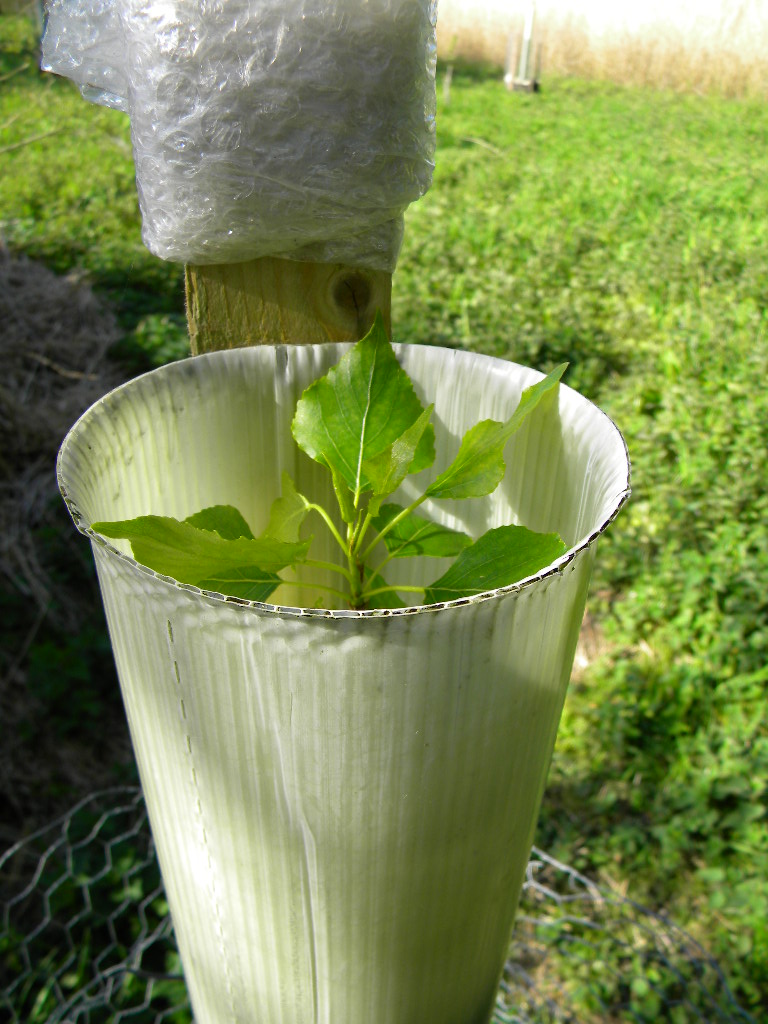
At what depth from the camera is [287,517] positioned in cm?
61

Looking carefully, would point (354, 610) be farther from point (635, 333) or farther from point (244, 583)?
point (635, 333)

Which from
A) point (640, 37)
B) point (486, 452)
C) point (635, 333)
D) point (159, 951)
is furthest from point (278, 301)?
point (640, 37)

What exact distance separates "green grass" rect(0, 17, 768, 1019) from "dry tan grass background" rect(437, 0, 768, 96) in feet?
0.30

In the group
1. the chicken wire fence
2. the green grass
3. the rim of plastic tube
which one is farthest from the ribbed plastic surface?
the green grass

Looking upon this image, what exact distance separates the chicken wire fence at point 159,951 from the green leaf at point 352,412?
90cm

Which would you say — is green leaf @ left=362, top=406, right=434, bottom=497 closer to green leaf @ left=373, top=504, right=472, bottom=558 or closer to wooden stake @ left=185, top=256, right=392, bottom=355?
green leaf @ left=373, top=504, right=472, bottom=558

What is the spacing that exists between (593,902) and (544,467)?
112 cm

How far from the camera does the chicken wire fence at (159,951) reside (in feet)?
4.25

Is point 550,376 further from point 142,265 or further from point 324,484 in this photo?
point 142,265

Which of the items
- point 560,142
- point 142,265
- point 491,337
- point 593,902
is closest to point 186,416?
point 593,902

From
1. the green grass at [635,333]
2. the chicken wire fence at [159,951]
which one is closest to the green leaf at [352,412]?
the chicken wire fence at [159,951]

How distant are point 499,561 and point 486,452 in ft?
0.24

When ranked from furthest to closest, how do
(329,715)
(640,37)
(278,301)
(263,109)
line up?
(640,37) < (278,301) < (263,109) < (329,715)

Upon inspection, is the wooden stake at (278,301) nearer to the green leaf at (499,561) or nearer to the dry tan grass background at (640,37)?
the green leaf at (499,561)
